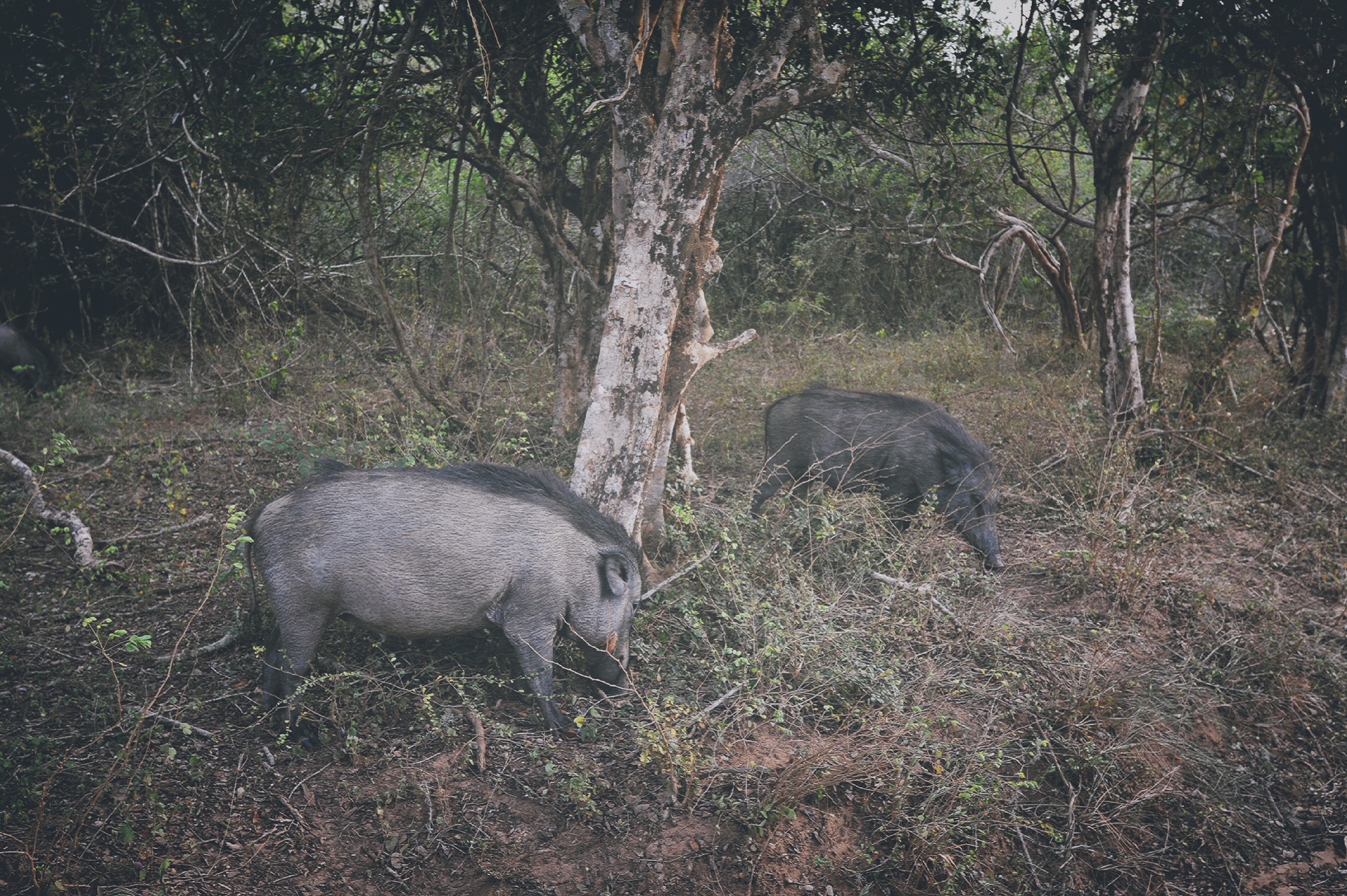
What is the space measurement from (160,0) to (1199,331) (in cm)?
952

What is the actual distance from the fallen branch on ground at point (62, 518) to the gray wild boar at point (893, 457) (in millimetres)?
3891

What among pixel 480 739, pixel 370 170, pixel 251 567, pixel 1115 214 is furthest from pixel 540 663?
pixel 1115 214

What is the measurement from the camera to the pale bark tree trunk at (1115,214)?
6.15m

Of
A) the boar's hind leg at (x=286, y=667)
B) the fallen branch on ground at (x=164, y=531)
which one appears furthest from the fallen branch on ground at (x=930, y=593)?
the fallen branch on ground at (x=164, y=531)

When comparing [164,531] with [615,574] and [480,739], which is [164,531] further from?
[615,574]

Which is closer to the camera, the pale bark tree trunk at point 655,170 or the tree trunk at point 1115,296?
the pale bark tree trunk at point 655,170

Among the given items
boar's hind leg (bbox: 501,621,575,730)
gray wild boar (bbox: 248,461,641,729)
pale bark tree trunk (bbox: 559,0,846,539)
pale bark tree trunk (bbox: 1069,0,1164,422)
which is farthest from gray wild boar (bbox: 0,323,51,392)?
pale bark tree trunk (bbox: 1069,0,1164,422)

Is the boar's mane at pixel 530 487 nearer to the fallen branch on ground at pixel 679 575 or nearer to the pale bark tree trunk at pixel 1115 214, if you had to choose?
the fallen branch on ground at pixel 679 575

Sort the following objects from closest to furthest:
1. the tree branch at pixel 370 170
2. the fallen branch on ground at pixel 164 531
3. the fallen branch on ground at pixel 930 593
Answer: the fallen branch on ground at pixel 930 593 → the tree branch at pixel 370 170 → the fallen branch on ground at pixel 164 531

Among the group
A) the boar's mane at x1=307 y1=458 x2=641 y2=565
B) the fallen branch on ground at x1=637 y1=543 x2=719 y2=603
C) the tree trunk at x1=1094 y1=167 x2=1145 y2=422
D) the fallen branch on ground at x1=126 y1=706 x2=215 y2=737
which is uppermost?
the tree trunk at x1=1094 y1=167 x2=1145 y2=422

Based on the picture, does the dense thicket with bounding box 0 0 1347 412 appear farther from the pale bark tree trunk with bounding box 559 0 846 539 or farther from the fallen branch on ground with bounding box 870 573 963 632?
the fallen branch on ground with bounding box 870 573 963 632

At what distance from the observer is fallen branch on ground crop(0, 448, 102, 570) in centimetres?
467

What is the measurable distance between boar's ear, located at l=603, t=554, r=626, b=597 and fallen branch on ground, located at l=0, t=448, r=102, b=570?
273 cm

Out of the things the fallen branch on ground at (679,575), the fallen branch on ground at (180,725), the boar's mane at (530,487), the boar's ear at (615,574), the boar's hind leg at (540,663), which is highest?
the boar's mane at (530,487)
